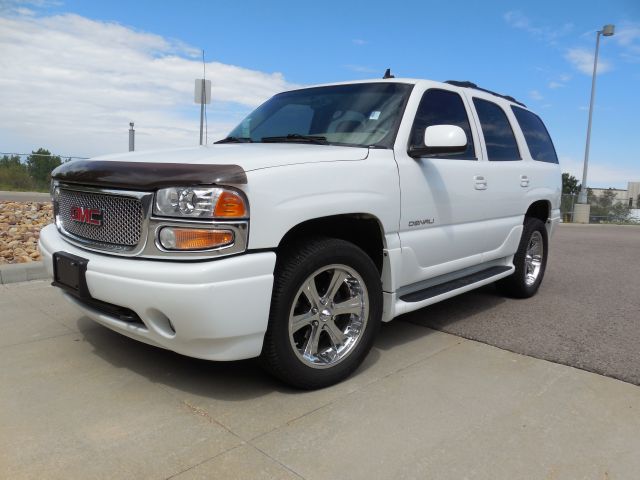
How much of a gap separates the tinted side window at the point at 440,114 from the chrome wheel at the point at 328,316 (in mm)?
1116

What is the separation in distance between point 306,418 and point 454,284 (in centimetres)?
187

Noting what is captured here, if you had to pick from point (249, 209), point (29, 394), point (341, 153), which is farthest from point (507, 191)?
point (29, 394)

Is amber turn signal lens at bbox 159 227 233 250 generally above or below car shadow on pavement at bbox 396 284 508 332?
above

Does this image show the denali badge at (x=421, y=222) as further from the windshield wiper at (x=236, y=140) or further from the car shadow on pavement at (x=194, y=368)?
the windshield wiper at (x=236, y=140)

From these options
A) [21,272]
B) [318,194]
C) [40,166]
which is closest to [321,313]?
[318,194]

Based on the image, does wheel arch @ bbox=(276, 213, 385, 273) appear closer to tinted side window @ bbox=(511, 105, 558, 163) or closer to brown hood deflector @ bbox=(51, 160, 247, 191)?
brown hood deflector @ bbox=(51, 160, 247, 191)

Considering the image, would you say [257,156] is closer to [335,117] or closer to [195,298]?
[195,298]

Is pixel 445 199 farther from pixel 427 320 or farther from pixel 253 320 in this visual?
pixel 253 320

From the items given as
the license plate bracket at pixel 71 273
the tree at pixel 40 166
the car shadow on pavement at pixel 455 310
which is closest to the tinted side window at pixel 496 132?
the car shadow on pavement at pixel 455 310

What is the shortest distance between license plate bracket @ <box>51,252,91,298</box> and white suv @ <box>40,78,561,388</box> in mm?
11

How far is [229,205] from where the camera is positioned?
251 cm

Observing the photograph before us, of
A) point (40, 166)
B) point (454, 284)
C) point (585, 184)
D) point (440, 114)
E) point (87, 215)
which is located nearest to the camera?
point (87, 215)

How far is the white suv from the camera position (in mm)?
2518

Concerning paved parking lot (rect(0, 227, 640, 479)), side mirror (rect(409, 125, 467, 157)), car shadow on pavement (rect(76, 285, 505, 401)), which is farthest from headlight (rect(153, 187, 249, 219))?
side mirror (rect(409, 125, 467, 157))
